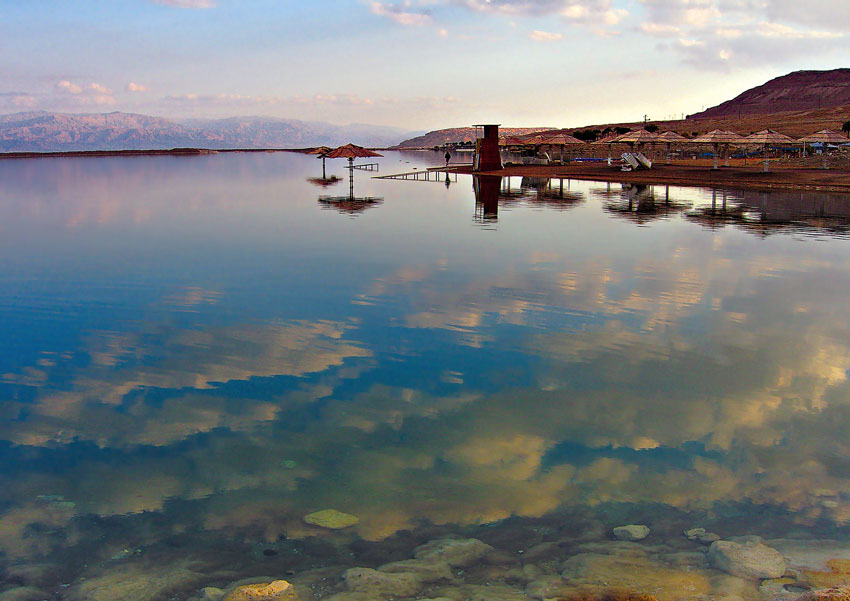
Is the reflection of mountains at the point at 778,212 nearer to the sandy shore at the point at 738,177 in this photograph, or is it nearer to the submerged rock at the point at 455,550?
the sandy shore at the point at 738,177

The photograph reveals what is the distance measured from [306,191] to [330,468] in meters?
39.8

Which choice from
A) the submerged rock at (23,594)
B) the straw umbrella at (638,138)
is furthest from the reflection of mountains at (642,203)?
the submerged rock at (23,594)

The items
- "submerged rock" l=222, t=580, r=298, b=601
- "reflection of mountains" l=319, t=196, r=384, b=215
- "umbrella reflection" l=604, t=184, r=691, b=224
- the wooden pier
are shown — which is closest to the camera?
"submerged rock" l=222, t=580, r=298, b=601

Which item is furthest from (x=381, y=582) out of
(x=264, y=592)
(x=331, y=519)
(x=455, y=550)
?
(x=331, y=519)

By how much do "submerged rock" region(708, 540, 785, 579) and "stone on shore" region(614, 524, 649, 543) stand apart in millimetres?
572

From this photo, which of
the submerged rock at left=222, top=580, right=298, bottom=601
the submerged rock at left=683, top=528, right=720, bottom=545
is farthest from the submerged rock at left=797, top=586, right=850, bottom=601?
the submerged rock at left=222, top=580, right=298, bottom=601

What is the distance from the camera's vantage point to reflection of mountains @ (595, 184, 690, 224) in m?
28.7

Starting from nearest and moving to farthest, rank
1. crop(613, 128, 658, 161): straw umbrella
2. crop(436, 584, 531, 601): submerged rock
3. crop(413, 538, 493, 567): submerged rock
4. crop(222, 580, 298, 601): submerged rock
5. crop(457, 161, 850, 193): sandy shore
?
1. crop(222, 580, 298, 601): submerged rock
2. crop(436, 584, 531, 601): submerged rock
3. crop(413, 538, 493, 567): submerged rock
4. crop(457, 161, 850, 193): sandy shore
5. crop(613, 128, 658, 161): straw umbrella

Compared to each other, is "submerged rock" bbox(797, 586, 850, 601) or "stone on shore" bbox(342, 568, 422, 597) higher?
"submerged rock" bbox(797, 586, 850, 601)

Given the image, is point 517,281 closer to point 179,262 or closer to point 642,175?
point 179,262

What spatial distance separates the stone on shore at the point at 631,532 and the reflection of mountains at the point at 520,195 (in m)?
23.1

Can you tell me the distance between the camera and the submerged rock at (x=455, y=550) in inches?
224

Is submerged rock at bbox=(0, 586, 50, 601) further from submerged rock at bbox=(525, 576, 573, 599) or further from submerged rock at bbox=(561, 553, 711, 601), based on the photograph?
submerged rock at bbox=(561, 553, 711, 601)

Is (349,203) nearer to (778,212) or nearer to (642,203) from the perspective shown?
(642,203)
